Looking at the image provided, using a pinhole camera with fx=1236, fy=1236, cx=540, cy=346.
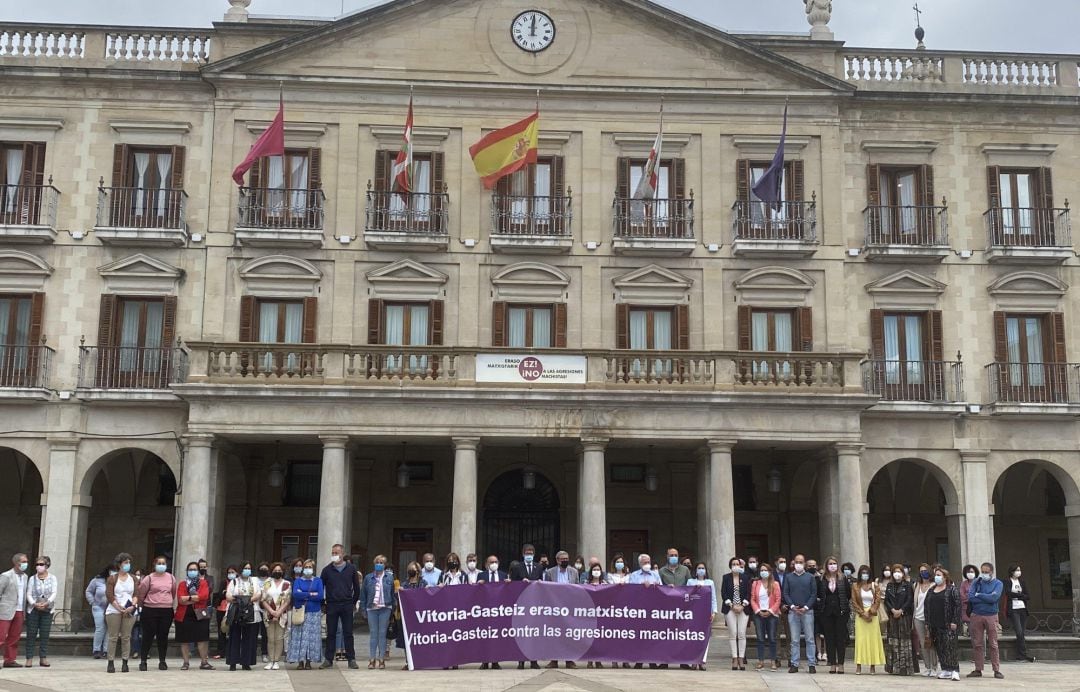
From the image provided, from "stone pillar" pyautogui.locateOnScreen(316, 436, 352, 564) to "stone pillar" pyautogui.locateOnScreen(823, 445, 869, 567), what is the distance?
36.3 ft

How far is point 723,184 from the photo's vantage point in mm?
Result: 30953

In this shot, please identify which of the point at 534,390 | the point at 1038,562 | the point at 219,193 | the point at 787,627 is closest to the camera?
the point at 787,627

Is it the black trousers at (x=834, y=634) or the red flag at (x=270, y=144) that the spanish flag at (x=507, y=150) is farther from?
A: the black trousers at (x=834, y=634)

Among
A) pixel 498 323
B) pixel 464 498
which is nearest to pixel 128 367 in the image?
pixel 498 323

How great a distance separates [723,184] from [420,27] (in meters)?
8.58

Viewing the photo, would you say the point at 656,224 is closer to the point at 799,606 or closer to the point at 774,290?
the point at 774,290

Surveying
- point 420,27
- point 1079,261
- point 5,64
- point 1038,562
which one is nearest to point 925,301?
point 1079,261

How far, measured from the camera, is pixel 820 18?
106 feet

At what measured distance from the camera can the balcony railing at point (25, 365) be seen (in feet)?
96.3

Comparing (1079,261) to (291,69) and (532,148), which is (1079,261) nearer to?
(532,148)

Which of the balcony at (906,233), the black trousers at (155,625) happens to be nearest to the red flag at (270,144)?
the black trousers at (155,625)

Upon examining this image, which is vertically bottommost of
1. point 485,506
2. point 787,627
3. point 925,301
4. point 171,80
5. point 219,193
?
point 787,627

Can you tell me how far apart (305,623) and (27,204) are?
605 inches

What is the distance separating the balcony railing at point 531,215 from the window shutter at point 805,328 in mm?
6022
